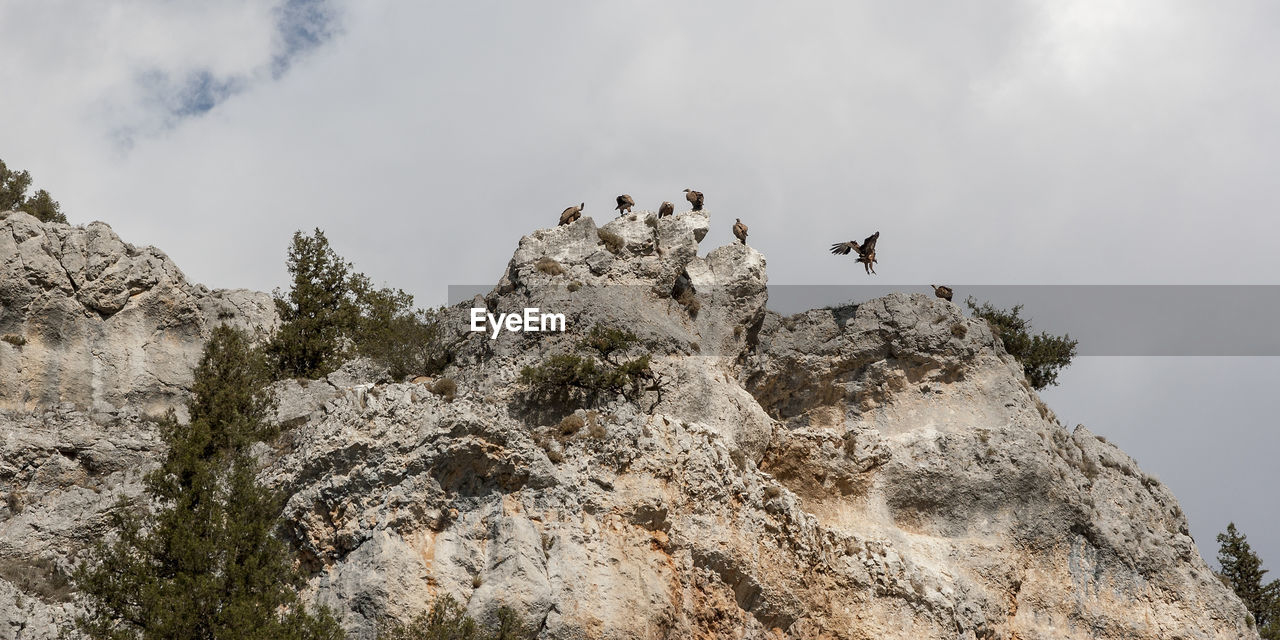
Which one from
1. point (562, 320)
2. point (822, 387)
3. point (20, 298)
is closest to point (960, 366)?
point (822, 387)

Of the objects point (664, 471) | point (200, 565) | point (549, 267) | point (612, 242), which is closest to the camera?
point (200, 565)

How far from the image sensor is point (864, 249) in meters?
42.9

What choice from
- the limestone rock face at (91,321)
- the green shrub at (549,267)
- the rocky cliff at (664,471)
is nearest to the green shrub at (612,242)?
the rocky cliff at (664,471)

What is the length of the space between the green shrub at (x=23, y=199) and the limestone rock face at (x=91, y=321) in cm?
922

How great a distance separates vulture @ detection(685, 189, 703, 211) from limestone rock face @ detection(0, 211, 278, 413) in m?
14.1

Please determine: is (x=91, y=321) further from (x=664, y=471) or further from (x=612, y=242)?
(x=664, y=471)

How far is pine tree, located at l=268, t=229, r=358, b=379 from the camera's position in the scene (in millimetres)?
44281

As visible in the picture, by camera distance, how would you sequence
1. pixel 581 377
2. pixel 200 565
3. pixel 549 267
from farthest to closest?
pixel 549 267 < pixel 581 377 < pixel 200 565

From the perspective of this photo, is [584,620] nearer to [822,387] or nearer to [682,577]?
[682,577]

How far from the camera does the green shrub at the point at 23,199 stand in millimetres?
47750

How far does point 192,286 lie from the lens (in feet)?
135

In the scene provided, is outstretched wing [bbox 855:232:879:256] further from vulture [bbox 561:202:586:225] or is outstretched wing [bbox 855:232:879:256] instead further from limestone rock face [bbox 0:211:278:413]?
limestone rock face [bbox 0:211:278:413]

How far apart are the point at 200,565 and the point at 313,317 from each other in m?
19.7

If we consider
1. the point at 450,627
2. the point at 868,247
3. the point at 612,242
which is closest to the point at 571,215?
the point at 612,242
